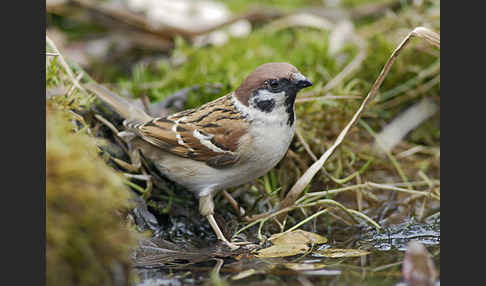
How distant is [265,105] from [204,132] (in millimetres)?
449

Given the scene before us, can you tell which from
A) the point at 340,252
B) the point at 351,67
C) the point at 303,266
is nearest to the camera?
the point at 303,266

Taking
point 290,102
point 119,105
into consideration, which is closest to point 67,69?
point 119,105

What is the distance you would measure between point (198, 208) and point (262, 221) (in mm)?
545

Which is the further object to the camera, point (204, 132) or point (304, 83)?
point (204, 132)

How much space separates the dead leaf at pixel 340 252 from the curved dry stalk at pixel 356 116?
52 cm

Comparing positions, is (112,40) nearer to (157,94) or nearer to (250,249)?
(157,94)

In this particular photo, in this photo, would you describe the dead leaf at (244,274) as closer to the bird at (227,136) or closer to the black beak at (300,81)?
the bird at (227,136)

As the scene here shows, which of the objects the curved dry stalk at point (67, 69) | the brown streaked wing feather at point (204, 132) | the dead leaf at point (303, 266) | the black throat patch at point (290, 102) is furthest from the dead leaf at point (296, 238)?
the curved dry stalk at point (67, 69)

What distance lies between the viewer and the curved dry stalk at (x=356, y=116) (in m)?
3.31

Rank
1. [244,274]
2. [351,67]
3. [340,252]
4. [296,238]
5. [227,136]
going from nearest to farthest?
[244,274] → [340,252] → [296,238] → [227,136] → [351,67]

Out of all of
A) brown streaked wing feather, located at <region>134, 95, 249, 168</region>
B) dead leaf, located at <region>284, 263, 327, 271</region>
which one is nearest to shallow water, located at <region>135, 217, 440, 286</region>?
dead leaf, located at <region>284, 263, 327, 271</region>

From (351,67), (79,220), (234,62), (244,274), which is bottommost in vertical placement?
(244,274)

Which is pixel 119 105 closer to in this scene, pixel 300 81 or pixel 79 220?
pixel 300 81

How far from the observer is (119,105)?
154 inches
